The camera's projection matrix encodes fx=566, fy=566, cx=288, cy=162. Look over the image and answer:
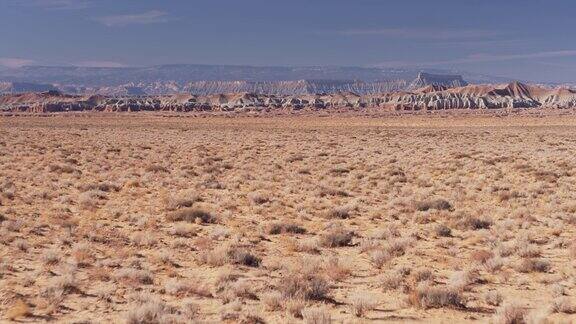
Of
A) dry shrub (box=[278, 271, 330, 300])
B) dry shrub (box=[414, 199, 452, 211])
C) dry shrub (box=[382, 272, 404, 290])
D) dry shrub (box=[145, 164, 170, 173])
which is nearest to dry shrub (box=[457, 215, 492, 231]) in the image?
dry shrub (box=[414, 199, 452, 211])

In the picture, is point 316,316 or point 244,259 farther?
point 244,259

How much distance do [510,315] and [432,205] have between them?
9.64 meters

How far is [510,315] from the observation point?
8.14m

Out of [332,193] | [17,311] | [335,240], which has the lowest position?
[332,193]

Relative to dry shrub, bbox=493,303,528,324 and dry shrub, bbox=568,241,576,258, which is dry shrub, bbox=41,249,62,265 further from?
dry shrub, bbox=568,241,576,258

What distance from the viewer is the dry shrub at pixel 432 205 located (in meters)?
17.5

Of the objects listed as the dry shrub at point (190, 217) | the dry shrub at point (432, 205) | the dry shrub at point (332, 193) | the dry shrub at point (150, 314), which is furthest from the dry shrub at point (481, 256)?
the dry shrub at point (332, 193)

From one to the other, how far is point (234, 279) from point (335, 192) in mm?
A: 10860

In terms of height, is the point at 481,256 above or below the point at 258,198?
above

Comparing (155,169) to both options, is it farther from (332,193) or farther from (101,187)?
(332,193)

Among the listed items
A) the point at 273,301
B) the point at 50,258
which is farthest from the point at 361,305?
the point at 50,258

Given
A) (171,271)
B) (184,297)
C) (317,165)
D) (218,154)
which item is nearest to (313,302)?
(184,297)

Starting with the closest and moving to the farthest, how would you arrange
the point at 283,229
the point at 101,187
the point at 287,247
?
the point at 287,247
the point at 283,229
the point at 101,187

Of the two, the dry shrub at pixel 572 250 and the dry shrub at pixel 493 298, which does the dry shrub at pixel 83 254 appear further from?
the dry shrub at pixel 572 250
